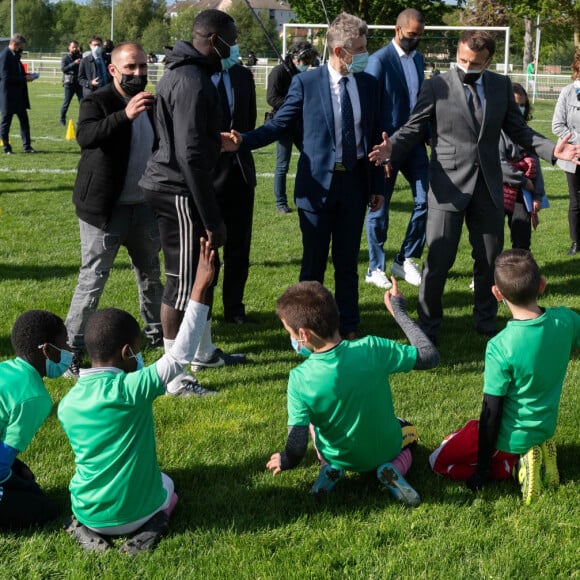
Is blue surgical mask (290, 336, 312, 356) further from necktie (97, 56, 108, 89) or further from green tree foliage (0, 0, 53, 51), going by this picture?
green tree foliage (0, 0, 53, 51)

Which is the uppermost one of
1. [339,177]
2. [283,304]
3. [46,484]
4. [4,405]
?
[339,177]

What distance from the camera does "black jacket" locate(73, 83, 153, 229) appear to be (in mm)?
5500

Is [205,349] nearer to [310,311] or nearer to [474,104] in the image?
[310,311]

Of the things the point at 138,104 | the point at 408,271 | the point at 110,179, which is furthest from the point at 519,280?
the point at 408,271

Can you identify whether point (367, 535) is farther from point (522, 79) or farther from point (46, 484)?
point (522, 79)

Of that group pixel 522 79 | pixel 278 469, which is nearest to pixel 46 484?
pixel 278 469

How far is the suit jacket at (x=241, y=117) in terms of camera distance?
6.27 meters

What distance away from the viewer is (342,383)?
3.76m

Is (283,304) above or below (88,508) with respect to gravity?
above

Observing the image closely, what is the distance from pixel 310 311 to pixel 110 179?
8.08ft

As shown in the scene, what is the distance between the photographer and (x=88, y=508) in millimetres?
3551

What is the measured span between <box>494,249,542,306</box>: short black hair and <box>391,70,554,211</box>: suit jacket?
225 cm

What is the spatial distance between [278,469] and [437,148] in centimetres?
326

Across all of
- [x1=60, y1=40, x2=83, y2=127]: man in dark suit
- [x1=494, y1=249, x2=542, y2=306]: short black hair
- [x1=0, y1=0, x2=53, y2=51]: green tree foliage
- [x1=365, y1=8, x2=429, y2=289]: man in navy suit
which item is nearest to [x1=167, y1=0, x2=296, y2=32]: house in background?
[x1=0, y1=0, x2=53, y2=51]: green tree foliage
